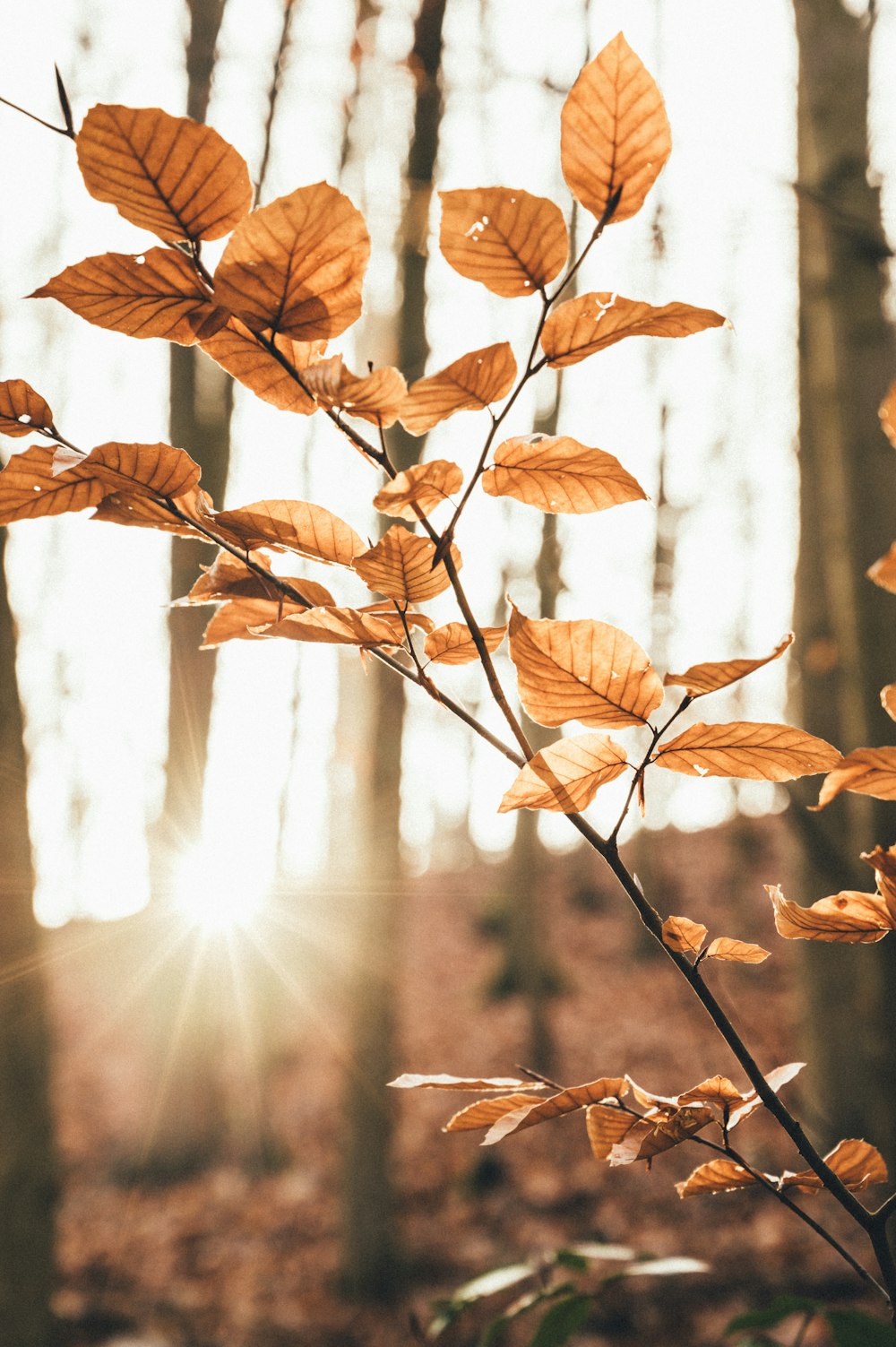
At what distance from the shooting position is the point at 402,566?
571mm

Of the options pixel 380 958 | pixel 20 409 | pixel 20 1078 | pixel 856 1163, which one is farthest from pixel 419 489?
pixel 380 958

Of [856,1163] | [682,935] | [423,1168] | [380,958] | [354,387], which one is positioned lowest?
[423,1168]

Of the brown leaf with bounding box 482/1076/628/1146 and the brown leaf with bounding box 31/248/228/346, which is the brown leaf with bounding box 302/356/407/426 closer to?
the brown leaf with bounding box 31/248/228/346

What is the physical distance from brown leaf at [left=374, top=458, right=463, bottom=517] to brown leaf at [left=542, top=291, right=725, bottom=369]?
0.34 feet

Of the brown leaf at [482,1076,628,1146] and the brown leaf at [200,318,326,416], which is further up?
the brown leaf at [200,318,326,416]

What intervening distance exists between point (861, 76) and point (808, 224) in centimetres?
39

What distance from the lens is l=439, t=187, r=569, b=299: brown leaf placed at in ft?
1.66

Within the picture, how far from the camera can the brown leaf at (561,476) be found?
1.84ft

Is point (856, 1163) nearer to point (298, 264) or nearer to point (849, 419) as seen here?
point (298, 264)

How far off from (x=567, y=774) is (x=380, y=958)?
4.26 meters

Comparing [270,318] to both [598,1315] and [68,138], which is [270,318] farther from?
[598,1315]

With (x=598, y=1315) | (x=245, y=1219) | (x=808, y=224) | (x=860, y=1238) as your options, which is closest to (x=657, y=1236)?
(x=598, y=1315)

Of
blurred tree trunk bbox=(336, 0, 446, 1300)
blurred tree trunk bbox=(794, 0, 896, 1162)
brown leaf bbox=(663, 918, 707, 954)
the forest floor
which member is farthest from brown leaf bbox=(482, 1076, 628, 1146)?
blurred tree trunk bbox=(336, 0, 446, 1300)

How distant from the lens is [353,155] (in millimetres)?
6891
